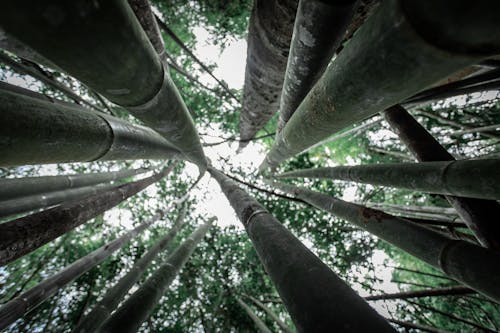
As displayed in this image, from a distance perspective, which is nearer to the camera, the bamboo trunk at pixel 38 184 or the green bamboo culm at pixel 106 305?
the bamboo trunk at pixel 38 184

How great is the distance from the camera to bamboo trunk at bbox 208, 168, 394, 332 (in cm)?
73

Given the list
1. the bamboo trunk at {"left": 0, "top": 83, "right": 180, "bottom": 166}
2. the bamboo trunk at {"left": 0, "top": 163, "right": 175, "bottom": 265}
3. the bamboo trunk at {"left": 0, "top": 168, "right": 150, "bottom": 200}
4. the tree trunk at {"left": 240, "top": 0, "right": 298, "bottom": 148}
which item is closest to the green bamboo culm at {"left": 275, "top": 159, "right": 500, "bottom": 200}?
the tree trunk at {"left": 240, "top": 0, "right": 298, "bottom": 148}

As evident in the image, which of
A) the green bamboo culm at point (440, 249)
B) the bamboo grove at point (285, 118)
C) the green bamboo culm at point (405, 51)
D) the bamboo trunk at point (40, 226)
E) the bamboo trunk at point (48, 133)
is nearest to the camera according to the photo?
the green bamboo culm at point (405, 51)

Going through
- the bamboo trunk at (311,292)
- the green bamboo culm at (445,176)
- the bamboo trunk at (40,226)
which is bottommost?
the bamboo trunk at (40,226)

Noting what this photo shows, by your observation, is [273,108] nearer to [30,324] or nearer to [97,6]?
[97,6]

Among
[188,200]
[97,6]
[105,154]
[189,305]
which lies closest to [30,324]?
[189,305]

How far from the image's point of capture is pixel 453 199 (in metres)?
2.39

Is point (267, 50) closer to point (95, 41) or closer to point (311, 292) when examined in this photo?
point (95, 41)

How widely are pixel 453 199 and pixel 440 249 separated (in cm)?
62

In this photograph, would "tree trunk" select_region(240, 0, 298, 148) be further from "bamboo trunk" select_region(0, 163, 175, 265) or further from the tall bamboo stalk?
the tall bamboo stalk

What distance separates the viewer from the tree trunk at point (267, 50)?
2271mm

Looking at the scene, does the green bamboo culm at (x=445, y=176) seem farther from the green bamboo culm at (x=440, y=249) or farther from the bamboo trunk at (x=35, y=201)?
the bamboo trunk at (x=35, y=201)

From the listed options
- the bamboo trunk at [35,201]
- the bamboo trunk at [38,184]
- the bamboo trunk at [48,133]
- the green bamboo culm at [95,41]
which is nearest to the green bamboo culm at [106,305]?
the bamboo trunk at [35,201]

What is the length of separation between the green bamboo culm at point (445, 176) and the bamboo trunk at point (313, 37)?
1.43 metres
